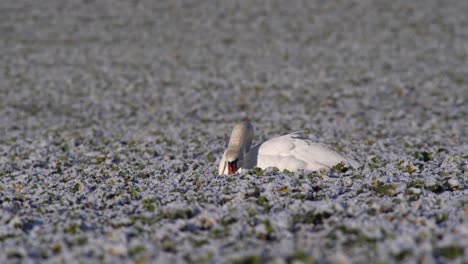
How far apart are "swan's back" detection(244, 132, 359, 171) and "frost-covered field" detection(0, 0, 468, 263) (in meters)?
0.39

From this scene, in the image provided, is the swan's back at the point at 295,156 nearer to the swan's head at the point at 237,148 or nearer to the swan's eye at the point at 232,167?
the swan's head at the point at 237,148

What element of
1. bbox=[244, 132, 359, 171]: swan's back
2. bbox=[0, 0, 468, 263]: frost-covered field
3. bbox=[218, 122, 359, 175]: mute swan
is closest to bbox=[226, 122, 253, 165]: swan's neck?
bbox=[218, 122, 359, 175]: mute swan

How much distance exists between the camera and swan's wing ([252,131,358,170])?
1123 centimetres

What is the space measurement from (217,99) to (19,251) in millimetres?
18602

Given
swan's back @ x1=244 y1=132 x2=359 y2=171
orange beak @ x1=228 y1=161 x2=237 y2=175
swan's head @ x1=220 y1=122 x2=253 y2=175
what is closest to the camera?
swan's back @ x1=244 y1=132 x2=359 y2=171

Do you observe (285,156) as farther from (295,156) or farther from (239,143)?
(239,143)

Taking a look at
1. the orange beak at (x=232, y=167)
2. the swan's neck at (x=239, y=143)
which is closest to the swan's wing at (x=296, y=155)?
the swan's neck at (x=239, y=143)

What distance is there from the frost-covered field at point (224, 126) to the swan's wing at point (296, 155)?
39 cm

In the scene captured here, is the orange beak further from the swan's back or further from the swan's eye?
the swan's back

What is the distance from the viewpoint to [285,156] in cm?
1147

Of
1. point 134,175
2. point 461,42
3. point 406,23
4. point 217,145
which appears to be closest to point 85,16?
point 406,23

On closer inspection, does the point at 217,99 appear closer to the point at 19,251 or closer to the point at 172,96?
the point at 172,96

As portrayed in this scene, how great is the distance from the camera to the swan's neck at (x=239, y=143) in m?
11.6

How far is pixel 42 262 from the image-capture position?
663 cm
